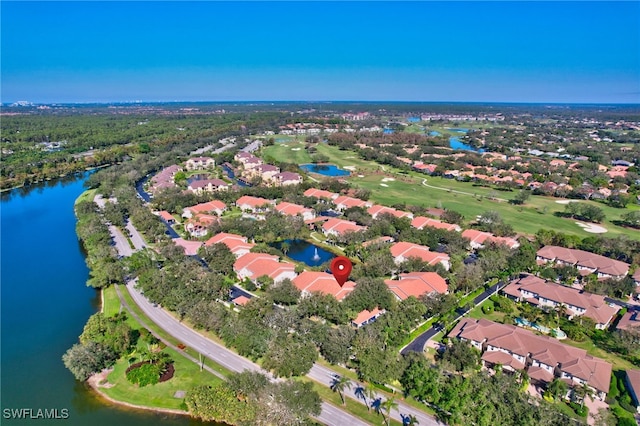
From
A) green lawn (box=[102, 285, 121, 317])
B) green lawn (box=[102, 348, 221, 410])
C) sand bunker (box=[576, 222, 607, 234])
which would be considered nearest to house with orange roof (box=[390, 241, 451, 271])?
green lawn (box=[102, 348, 221, 410])

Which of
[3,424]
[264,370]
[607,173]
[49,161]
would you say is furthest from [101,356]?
[607,173]

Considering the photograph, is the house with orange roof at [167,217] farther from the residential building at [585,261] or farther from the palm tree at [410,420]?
the residential building at [585,261]

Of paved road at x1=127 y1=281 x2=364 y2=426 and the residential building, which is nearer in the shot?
paved road at x1=127 y1=281 x2=364 y2=426

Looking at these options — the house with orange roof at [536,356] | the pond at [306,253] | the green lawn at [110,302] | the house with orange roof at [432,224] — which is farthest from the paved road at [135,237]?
the house with orange roof at [536,356]

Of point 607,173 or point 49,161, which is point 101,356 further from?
point 607,173

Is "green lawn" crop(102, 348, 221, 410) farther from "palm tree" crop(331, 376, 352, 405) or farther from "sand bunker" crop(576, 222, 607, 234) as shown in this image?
"sand bunker" crop(576, 222, 607, 234)
